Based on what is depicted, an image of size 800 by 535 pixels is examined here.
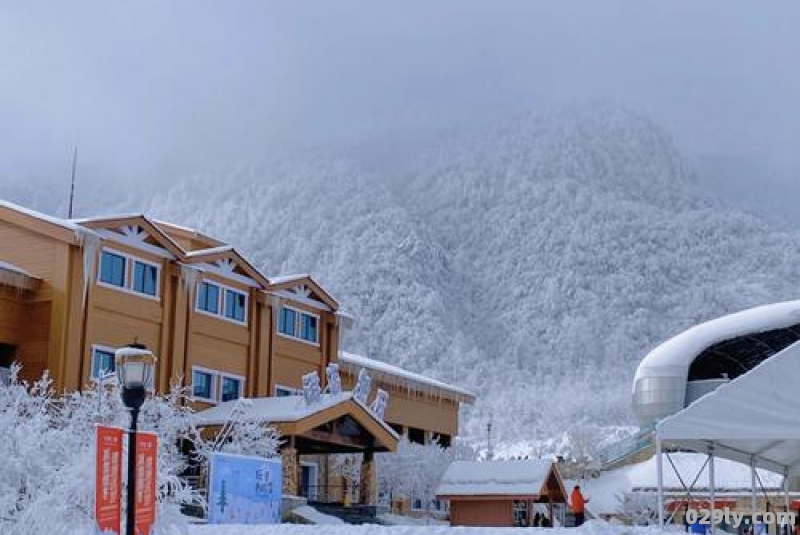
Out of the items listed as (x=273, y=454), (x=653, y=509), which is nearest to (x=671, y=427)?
(x=273, y=454)

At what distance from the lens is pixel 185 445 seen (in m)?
38.2

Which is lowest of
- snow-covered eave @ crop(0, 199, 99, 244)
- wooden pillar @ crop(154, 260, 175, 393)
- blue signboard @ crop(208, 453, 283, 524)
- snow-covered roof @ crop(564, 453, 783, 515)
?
blue signboard @ crop(208, 453, 283, 524)

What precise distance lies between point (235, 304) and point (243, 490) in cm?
1366

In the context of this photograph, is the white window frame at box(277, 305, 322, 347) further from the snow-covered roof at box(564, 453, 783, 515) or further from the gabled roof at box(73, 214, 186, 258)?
Answer: the snow-covered roof at box(564, 453, 783, 515)

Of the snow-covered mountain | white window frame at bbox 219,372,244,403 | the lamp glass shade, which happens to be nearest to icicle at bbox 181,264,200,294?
white window frame at bbox 219,372,244,403

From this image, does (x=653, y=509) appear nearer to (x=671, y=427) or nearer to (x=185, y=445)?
(x=185, y=445)

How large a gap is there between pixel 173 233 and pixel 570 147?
13617 centimetres

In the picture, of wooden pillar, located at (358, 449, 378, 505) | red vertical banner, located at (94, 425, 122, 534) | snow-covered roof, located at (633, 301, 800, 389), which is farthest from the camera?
snow-covered roof, located at (633, 301, 800, 389)

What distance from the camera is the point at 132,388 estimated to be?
15633 mm

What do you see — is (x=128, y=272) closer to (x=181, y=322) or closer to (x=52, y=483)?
(x=181, y=322)

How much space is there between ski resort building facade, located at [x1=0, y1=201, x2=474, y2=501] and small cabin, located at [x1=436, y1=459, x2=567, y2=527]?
265 centimetres

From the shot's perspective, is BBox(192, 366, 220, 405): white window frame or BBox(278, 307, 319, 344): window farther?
BBox(278, 307, 319, 344): window

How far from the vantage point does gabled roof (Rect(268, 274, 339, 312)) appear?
4438 centimetres

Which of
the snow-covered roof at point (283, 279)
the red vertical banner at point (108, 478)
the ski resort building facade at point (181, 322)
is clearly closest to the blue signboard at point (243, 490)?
the ski resort building facade at point (181, 322)
